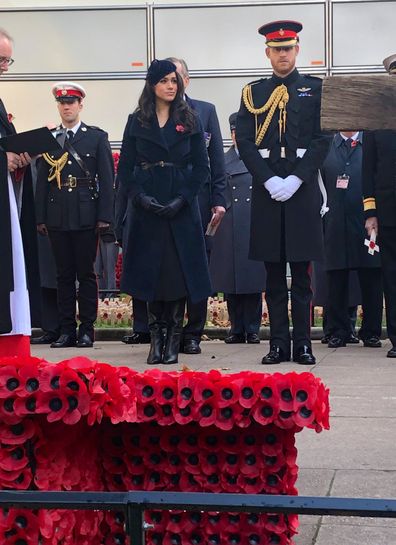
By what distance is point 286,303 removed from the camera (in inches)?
320

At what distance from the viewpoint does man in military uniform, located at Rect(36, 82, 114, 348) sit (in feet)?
32.2

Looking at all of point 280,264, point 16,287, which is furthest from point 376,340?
point 16,287

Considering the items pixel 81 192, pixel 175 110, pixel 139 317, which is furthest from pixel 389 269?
pixel 81 192

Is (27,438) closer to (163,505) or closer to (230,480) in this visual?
(230,480)

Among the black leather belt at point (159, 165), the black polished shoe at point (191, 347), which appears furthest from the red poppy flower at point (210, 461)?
the black polished shoe at point (191, 347)

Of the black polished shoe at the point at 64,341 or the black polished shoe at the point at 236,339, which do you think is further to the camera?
the black polished shoe at the point at 236,339

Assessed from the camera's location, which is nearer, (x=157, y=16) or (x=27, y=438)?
(x=27, y=438)

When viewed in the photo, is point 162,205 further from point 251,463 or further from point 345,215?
point 251,463

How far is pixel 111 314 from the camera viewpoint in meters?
12.0

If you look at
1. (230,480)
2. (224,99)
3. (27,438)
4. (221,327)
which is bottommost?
(221,327)

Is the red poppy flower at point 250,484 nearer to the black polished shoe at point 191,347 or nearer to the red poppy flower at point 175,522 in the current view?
the red poppy flower at point 175,522

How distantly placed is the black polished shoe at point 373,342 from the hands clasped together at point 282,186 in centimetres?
227

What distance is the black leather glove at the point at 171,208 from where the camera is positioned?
26.0 ft

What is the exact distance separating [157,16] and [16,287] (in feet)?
31.5
